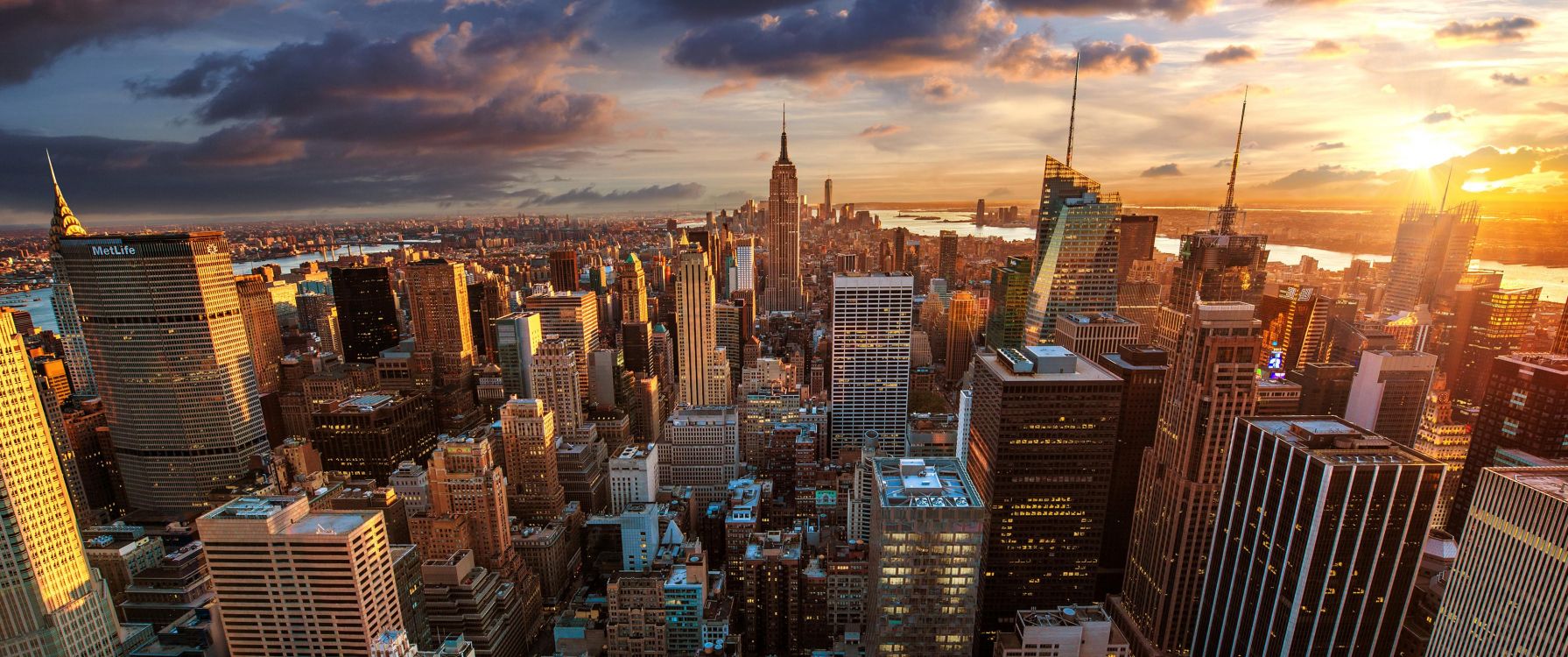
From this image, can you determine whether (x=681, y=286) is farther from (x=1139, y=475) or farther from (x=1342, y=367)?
(x=1342, y=367)

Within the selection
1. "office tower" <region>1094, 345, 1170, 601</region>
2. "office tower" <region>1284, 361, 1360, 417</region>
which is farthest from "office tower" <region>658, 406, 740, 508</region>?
"office tower" <region>1284, 361, 1360, 417</region>

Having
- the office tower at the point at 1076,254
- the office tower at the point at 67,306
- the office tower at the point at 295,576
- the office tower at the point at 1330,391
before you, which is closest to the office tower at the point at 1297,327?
the office tower at the point at 1330,391

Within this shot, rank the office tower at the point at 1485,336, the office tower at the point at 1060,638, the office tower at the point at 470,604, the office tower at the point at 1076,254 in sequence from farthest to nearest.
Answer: the office tower at the point at 1076,254 → the office tower at the point at 1485,336 → the office tower at the point at 470,604 → the office tower at the point at 1060,638

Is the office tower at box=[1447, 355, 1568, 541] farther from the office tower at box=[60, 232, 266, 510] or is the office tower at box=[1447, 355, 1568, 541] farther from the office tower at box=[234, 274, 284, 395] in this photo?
the office tower at box=[234, 274, 284, 395]

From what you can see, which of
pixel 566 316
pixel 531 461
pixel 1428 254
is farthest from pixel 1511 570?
pixel 566 316

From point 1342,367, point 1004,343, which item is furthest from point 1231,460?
point 1004,343

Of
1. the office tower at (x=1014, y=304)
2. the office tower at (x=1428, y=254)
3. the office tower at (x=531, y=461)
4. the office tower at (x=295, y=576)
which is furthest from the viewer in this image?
the office tower at (x=1014, y=304)

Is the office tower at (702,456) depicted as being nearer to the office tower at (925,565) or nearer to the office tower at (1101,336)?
the office tower at (1101,336)

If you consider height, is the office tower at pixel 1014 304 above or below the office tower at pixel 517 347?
above
